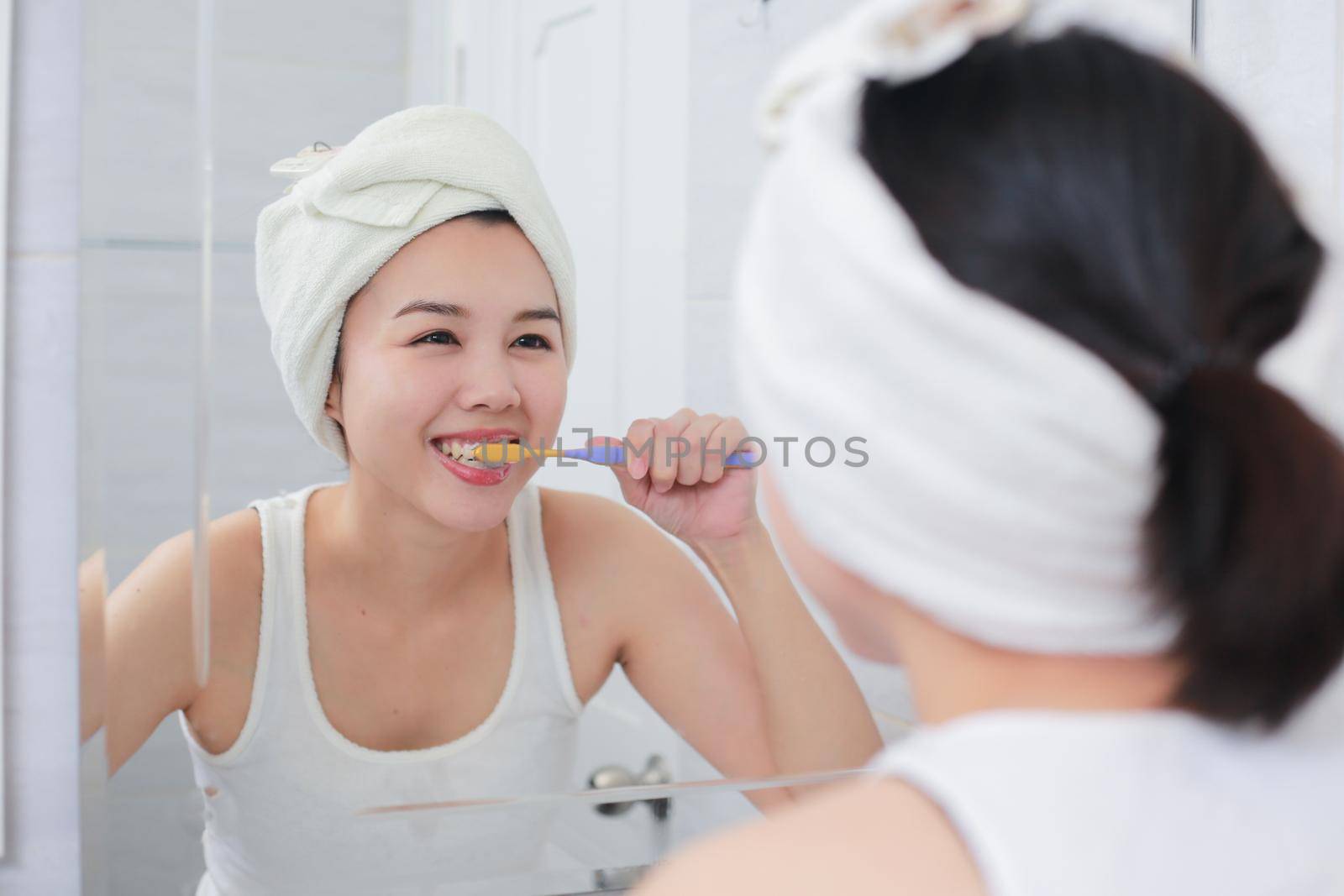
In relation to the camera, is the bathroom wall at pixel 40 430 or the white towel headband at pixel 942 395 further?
the bathroom wall at pixel 40 430

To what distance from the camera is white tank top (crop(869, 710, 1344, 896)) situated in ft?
1.07

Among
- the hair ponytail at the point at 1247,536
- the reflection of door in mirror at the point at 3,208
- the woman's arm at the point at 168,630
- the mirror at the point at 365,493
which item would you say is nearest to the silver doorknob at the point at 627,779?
the mirror at the point at 365,493

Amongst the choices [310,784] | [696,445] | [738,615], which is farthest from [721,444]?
[310,784]

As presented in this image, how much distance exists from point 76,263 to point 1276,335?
2.07 feet

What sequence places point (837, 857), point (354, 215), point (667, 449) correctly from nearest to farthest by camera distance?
point (837, 857) → point (354, 215) → point (667, 449)

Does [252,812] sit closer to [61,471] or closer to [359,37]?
[61,471]

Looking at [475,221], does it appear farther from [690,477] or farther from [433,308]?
[690,477]

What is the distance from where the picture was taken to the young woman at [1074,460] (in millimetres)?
333

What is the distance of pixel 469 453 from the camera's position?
2.22ft

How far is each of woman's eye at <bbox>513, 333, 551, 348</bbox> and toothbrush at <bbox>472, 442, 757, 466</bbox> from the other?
64mm

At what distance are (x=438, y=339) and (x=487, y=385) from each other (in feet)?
0.13

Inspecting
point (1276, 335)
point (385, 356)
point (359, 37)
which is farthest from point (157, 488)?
point (1276, 335)

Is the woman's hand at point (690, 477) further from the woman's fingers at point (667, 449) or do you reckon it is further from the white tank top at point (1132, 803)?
the white tank top at point (1132, 803)

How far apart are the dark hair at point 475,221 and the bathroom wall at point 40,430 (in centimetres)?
15
